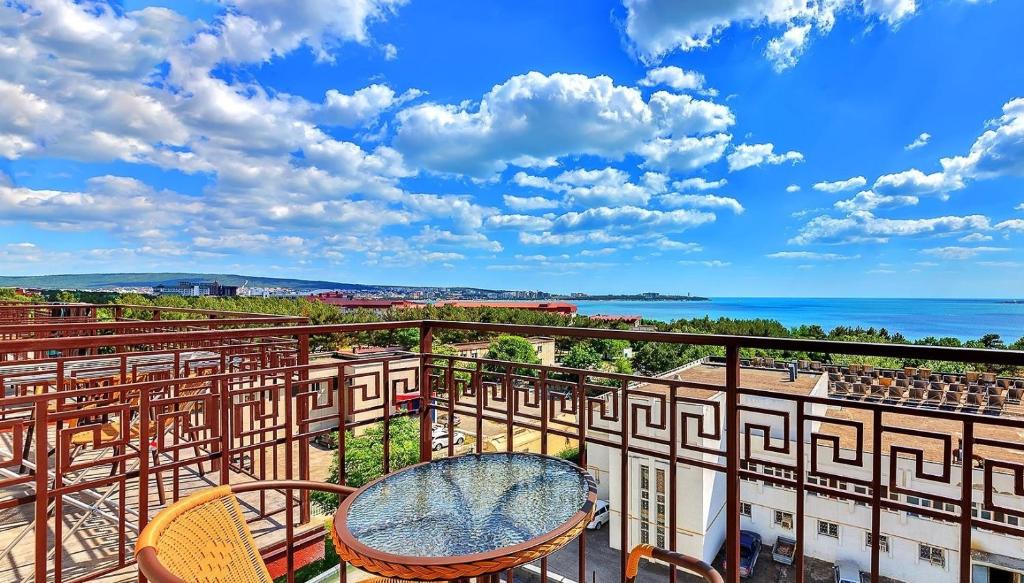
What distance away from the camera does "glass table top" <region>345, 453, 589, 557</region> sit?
111 cm

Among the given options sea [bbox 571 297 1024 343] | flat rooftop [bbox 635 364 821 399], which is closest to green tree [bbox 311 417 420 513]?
flat rooftop [bbox 635 364 821 399]

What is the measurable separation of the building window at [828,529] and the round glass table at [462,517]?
570 inches

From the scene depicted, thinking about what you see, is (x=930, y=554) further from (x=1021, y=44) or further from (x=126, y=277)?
(x=126, y=277)

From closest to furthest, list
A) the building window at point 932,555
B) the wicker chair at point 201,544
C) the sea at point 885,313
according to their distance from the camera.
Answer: the wicker chair at point 201,544
the building window at point 932,555
the sea at point 885,313

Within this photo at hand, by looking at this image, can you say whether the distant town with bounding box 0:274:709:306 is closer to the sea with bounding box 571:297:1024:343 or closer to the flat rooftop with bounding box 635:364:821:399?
the sea with bounding box 571:297:1024:343

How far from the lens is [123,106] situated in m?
7.72

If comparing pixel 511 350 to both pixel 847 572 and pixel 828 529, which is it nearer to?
pixel 828 529

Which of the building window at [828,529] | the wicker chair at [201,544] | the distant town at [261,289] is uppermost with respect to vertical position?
the distant town at [261,289]

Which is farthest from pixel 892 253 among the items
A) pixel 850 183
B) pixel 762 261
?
pixel 762 261

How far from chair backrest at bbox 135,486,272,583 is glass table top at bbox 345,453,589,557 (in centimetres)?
24

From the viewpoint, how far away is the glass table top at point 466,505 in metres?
1.11

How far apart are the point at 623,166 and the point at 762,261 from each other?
20.2m

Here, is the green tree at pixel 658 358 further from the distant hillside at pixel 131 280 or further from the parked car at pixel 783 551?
the distant hillside at pixel 131 280

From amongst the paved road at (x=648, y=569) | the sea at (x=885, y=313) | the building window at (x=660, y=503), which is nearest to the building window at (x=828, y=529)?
the paved road at (x=648, y=569)
